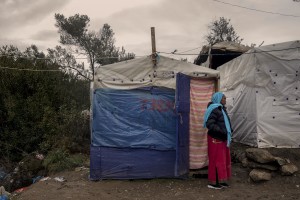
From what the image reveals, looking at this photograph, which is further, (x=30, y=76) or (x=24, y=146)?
(x=30, y=76)

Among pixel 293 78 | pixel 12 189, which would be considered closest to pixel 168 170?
pixel 293 78

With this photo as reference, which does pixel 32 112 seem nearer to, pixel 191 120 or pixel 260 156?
pixel 191 120

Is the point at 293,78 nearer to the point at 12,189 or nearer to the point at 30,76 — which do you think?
the point at 12,189

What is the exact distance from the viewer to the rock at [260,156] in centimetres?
704

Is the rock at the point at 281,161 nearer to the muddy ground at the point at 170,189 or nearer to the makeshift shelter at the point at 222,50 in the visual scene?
the muddy ground at the point at 170,189

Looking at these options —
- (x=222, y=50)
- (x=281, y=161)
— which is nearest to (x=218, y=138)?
(x=281, y=161)

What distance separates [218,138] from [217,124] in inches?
10.3

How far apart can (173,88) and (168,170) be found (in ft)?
5.55

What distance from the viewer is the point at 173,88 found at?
7234 millimetres

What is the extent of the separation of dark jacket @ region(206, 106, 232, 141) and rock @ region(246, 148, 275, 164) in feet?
4.05

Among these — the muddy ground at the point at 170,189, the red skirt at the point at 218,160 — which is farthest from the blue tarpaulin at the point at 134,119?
the red skirt at the point at 218,160

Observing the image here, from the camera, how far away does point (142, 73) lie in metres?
7.28

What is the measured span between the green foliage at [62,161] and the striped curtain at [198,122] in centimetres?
315

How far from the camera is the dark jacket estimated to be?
20.7ft
